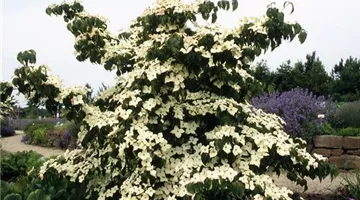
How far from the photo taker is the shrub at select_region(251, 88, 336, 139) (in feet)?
27.7

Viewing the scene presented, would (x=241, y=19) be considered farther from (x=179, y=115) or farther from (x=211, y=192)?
(x=211, y=192)

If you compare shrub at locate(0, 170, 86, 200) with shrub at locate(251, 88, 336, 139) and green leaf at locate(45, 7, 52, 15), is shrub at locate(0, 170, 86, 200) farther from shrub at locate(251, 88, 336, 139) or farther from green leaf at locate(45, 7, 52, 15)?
shrub at locate(251, 88, 336, 139)

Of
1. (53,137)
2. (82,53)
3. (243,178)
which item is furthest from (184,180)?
(53,137)

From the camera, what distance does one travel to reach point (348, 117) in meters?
9.44

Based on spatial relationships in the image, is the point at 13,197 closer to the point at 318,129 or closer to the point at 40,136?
the point at 318,129

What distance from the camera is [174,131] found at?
362 centimetres

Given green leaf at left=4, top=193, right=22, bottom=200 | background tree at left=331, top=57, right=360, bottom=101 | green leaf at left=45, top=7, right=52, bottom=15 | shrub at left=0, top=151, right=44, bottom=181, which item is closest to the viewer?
green leaf at left=4, top=193, right=22, bottom=200

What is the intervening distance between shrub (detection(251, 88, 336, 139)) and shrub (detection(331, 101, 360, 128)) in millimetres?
273

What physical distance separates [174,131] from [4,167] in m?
4.66

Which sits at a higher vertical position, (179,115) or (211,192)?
(179,115)

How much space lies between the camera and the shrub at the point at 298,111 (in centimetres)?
845

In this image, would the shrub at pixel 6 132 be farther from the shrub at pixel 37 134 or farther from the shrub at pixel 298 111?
the shrub at pixel 298 111

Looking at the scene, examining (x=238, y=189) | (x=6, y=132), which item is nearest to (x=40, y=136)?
(x=6, y=132)

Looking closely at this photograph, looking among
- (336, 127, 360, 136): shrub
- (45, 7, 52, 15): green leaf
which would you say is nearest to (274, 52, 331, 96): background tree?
(336, 127, 360, 136): shrub
